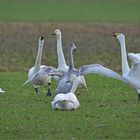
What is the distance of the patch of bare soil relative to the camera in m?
27.9

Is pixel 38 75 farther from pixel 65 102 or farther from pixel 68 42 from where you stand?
pixel 68 42

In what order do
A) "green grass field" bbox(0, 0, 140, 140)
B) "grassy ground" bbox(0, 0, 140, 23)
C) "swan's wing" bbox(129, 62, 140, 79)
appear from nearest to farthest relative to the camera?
"green grass field" bbox(0, 0, 140, 140), "swan's wing" bbox(129, 62, 140, 79), "grassy ground" bbox(0, 0, 140, 23)

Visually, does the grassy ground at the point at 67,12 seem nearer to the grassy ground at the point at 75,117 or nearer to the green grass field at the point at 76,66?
the green grass field at the point at 76,66

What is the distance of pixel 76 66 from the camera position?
26656mm

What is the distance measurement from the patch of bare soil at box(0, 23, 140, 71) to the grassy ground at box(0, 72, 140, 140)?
30.7ft

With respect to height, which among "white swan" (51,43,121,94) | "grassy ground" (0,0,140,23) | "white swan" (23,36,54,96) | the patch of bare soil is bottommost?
"white swan" (51,43,121,94)

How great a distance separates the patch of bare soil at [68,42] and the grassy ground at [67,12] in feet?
16.1

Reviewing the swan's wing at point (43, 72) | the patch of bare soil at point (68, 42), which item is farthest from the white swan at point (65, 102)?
the patch of bare soil at point (68, 42)

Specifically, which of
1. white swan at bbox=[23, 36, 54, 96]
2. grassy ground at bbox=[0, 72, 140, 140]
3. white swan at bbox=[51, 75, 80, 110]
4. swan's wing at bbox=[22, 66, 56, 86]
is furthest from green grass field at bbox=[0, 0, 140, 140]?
swan's wing at bbox=[22, 66, 56, 86]

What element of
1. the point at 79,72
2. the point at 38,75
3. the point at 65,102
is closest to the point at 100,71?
Answer: the point at 79,72

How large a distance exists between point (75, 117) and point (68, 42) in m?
21.1

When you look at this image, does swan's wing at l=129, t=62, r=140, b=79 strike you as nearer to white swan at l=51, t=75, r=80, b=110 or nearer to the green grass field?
the green grass field

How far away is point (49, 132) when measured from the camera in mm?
11602

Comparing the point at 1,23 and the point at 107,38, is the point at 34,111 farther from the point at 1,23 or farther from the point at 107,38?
the point at 1,23
